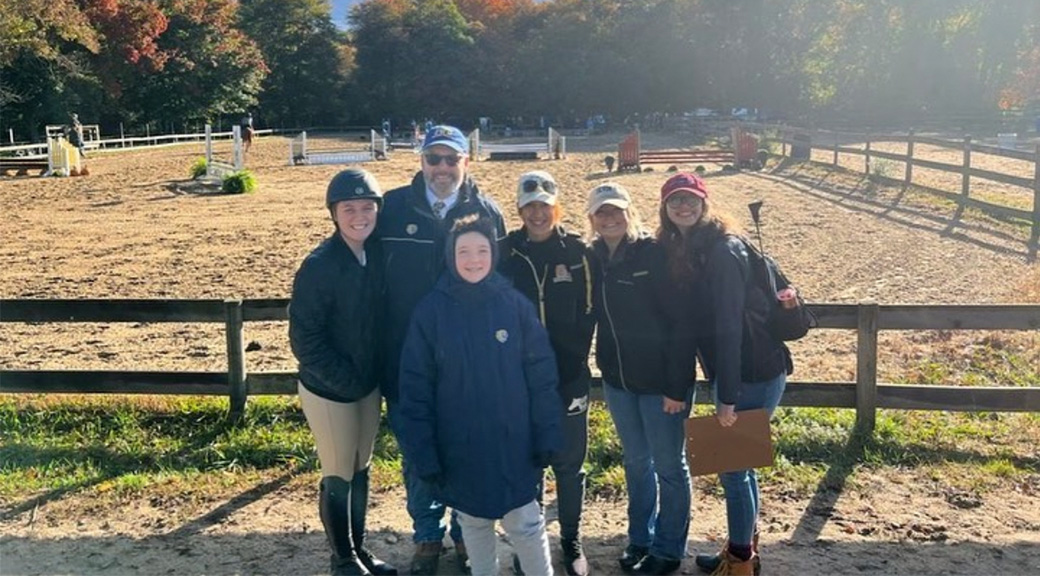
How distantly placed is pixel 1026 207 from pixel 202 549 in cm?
1478

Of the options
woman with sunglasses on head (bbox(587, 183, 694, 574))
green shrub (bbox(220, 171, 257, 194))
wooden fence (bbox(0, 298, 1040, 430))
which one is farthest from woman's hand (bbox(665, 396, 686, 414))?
green shrub (bbox(220, 171, 257, 194))

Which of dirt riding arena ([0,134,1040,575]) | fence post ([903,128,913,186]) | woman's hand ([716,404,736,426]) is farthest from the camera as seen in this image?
fence post ([903,128,913,186])

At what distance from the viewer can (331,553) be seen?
3609 mm

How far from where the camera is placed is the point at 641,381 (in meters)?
3.36

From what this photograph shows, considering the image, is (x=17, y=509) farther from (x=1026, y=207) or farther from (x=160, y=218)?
(x=1026, y=207)

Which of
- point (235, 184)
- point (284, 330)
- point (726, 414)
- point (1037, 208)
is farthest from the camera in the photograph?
point (235, 184)

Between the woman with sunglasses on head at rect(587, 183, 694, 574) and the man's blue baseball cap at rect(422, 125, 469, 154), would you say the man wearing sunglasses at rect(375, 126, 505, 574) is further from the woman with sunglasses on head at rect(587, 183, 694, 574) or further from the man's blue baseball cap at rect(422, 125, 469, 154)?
the woman with sunglasses on head at rect(587, 183, 694, 574)

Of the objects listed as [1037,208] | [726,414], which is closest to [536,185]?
[726,414]

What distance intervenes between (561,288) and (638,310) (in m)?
0.30

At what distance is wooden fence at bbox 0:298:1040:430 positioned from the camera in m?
4.86

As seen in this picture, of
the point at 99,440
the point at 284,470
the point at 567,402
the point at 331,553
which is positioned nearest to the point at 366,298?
the point at 567,402

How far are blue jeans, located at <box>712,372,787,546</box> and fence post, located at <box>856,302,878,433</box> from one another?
68.5 inches

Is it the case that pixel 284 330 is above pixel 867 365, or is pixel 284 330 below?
below

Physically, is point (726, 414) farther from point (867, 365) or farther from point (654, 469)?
point (867, 365)
